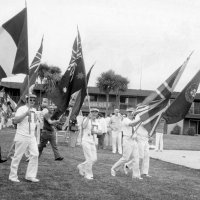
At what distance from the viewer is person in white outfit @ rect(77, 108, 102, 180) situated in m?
10.5

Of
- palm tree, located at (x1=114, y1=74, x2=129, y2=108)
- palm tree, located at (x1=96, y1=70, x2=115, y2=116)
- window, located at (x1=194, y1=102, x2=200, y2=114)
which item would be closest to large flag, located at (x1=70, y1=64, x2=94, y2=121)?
palm tree, located at (x1=96, y1=70, x2=115, y2=116)

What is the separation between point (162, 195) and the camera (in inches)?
351

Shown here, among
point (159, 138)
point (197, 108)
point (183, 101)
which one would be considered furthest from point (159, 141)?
point (197, 108)

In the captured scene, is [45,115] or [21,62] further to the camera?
[45,115]

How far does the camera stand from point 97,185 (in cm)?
958

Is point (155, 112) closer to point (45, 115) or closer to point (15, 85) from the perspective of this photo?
point (45, 115)

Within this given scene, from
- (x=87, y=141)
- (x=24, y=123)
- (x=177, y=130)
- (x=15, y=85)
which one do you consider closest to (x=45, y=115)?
(x=87, y=141)

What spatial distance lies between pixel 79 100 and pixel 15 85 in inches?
2151

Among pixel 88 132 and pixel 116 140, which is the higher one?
pixel 88 132

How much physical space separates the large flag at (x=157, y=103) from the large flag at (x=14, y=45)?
118 inches

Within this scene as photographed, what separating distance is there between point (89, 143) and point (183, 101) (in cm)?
248

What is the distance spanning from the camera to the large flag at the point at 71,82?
33.8 ft

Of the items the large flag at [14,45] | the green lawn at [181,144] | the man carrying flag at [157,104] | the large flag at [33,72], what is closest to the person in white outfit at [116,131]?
the green lawn at [181,144]

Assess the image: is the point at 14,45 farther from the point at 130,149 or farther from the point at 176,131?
the point at 176,131
